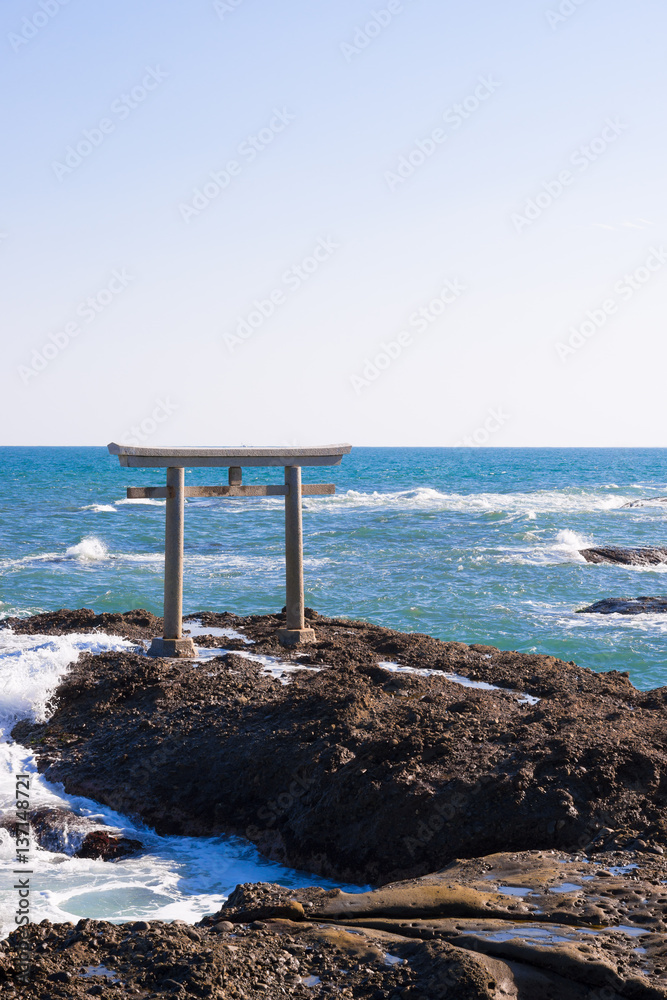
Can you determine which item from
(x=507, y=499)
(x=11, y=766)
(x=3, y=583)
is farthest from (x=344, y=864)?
(x=507, y=499)

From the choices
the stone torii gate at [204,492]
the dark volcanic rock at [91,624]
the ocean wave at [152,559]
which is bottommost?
the ocean wave at [152,559]

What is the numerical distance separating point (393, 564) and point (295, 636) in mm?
13621

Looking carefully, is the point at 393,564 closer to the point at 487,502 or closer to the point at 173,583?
the point at 173,583

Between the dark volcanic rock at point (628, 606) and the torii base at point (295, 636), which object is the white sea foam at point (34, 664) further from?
the dark volcanic rock at point (628, 606)

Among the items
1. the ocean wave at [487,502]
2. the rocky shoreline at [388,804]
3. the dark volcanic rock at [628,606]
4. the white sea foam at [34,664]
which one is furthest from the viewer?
the ocean wave at [487,502]

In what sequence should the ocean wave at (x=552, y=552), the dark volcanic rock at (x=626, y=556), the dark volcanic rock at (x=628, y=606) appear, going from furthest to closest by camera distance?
the ocean wave at (x=552, y=552), the dark volcanic rock at (x=626, y=556), the dark volcanic rock at (x=628, y=606)

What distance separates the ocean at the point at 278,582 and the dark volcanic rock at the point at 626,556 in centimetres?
47

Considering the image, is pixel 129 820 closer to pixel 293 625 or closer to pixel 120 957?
pixel 120 957

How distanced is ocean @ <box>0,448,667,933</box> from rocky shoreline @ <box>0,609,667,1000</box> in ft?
1.63

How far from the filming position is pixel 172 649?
11.2 meters

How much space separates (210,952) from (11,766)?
5.18 meters

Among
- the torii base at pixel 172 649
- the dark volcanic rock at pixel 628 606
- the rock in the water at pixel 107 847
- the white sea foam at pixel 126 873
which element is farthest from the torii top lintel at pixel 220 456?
the dark volcanic rock at pixel 628 606

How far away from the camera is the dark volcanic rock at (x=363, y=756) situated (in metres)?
6.70

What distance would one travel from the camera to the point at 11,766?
884 cm
